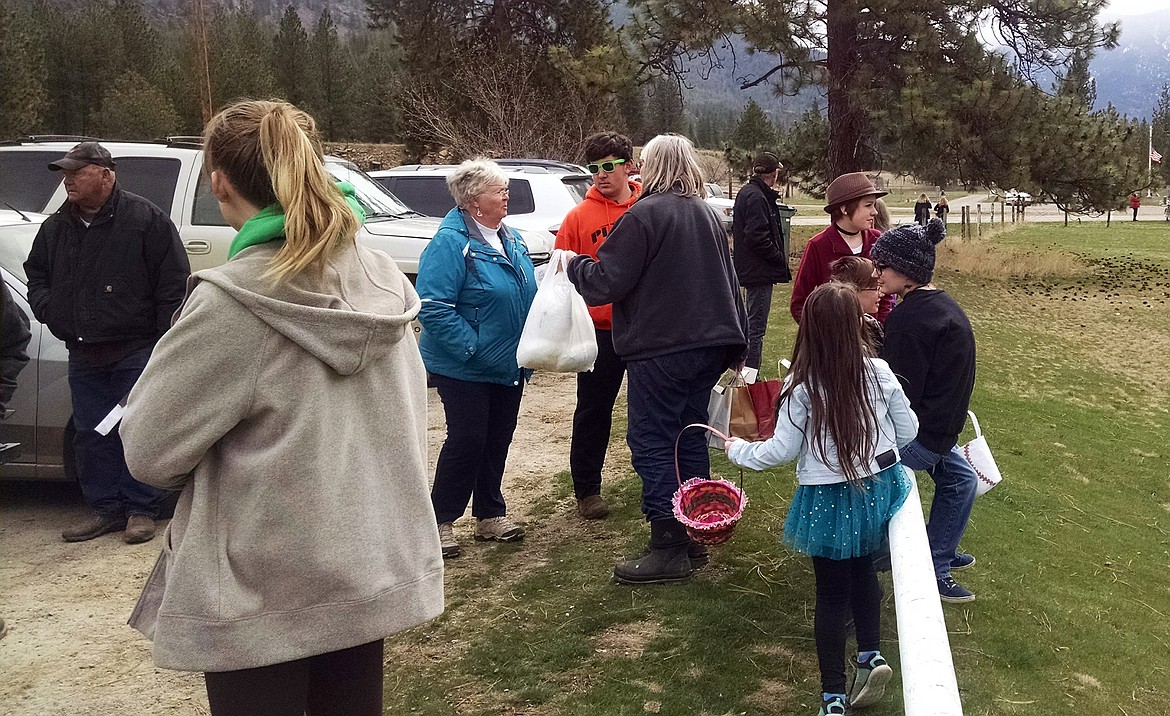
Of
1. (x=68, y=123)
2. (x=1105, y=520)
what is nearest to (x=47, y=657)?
(x=1105, y=520)

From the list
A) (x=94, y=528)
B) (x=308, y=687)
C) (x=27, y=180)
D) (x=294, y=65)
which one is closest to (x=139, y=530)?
(x=94, y=528)

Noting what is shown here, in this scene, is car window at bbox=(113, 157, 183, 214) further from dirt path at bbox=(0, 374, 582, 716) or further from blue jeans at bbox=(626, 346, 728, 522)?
blue jeans at bbox=(626, 346, 728, 522)

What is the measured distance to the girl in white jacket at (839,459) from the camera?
350 centimetres

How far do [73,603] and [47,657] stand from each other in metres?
0.57

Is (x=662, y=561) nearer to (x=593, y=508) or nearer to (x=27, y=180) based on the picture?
(x=593, y=508)

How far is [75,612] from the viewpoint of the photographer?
4910mm


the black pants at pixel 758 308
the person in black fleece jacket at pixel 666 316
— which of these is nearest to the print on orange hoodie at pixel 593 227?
the person in black fleece jacket at pixel 666 316

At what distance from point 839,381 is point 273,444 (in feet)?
6.56

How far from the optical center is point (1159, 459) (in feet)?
28.3

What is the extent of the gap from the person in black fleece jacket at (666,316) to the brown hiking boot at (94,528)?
119 inches

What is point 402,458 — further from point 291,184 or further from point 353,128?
point 353,128

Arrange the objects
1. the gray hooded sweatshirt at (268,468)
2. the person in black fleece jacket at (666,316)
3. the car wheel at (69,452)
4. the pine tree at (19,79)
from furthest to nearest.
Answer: the pine tree at (19,79) < the car wheel at (69,452) < the person in black fleece jacket at (666,316) < the gray hooded sweatshirt at (268,468)

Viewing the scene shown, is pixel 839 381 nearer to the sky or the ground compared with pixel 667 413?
nearer to the sky

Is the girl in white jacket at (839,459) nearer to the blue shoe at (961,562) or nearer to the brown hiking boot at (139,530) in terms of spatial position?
the blue shoe at (961,562)
